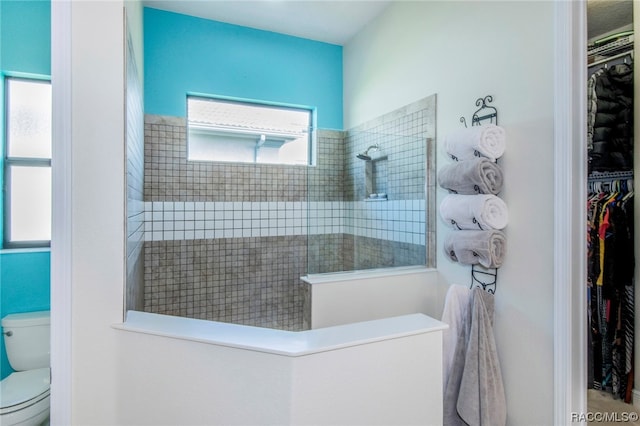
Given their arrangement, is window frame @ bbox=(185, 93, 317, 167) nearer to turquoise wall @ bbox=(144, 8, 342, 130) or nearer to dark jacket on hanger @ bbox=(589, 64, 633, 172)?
turquoise wall @ bbox=(144, 8, 342, 130)

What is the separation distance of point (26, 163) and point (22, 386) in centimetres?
133

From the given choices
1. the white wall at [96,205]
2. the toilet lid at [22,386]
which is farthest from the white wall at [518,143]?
the toilet lid at [22,386]

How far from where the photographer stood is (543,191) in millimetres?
1529

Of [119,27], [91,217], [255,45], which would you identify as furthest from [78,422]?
[255,45]

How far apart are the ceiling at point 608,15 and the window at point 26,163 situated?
3563 mm

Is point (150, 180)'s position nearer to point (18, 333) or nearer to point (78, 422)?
point (18, 333)

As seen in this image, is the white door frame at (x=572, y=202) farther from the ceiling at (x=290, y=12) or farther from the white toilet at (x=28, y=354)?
the white toilet at (x=28, y=354)

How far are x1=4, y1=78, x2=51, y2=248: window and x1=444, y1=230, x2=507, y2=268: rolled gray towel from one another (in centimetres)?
255

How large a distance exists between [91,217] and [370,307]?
1.65 m

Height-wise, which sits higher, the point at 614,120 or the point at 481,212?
the point at 614,120

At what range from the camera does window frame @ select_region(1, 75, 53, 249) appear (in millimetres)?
1976

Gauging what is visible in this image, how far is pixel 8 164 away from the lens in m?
2.04

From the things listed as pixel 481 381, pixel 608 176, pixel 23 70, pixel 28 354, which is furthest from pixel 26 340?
pixel 608 176

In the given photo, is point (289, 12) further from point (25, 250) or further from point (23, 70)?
point (25, 250)
